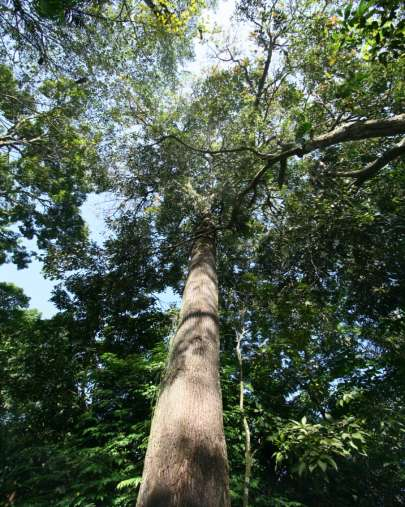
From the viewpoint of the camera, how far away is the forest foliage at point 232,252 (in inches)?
142

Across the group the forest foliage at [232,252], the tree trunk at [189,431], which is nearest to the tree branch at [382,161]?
the forest foliage at [232,252]

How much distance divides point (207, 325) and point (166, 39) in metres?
7.09

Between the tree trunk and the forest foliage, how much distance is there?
3.34ft

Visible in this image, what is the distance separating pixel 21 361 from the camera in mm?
5926

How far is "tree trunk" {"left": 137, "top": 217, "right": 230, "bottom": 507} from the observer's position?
4.91 feet

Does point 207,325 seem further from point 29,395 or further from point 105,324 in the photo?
point 105,324

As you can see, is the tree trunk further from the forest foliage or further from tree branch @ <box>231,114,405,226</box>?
tree branch @ <box>231,114,405,226</box>

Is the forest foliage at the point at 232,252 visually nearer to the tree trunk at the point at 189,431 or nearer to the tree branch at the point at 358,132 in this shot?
the tree branch at the point at 358,132

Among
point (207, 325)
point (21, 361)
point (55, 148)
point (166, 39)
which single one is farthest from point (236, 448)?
point (55, 148)

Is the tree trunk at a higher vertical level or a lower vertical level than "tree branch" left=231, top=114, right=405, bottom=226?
lower

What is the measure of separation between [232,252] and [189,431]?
21.8 ft

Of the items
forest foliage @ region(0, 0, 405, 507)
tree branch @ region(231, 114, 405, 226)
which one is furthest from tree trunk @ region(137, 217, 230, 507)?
tree branch @ region(231, 114, 405, 226)

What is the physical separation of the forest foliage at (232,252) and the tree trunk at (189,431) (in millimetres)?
1020

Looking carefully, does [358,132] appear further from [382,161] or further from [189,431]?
[189,431]
